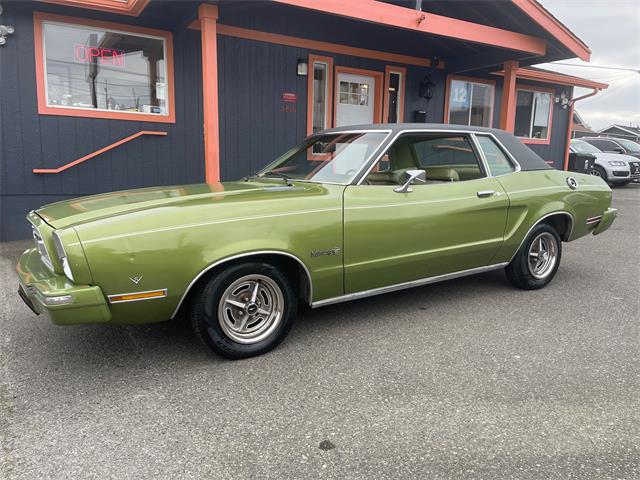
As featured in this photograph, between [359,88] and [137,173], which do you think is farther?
[359,88]

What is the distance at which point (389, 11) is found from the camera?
7.04 metres

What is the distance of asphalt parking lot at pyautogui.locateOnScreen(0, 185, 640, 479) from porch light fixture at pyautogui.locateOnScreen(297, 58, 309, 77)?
18.6ft

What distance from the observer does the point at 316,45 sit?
28.9 ft

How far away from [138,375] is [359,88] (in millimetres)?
A: 7846

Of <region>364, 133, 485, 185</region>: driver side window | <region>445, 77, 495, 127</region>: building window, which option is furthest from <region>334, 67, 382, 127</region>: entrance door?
<region>364, 133, 485, 185</region>: driver side window

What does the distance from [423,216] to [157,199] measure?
1.99m

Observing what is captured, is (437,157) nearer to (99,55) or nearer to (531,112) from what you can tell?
(99,55)

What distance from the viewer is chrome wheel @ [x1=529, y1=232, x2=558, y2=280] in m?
4.84

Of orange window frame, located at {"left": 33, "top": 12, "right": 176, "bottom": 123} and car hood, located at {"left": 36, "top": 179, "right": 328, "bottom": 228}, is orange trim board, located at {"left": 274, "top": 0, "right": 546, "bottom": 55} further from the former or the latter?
car hood, located at {"left": 36, "top": 179, "right": 328, "bottom": 228}

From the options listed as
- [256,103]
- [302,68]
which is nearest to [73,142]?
[256,103]

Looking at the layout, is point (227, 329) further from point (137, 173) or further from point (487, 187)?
point (137, 173)

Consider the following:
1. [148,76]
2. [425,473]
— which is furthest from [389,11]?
[425,473]

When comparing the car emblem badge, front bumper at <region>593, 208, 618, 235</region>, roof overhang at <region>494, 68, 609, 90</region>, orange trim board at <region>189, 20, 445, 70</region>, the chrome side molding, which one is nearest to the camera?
the car emblem badge

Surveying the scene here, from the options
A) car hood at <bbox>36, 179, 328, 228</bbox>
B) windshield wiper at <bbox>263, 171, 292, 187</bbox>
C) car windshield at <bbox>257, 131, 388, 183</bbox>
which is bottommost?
car hood at <bbox>36, 179, 328, 228</bbox>
